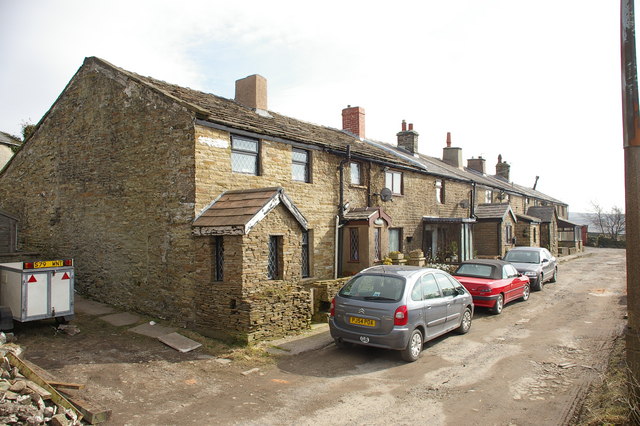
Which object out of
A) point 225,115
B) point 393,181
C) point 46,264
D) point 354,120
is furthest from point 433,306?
point 354,120

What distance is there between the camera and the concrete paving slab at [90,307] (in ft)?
38.5

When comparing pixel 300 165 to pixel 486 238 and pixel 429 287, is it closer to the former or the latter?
pixel 429 287

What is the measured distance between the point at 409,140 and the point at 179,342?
2017 cm

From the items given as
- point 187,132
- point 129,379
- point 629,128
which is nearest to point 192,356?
point 129,379

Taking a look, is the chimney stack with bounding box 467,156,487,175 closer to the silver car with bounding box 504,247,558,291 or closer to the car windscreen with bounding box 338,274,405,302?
the silver car with bounding box 504,247,558,291

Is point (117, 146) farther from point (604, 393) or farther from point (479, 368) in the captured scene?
point (604, 393)

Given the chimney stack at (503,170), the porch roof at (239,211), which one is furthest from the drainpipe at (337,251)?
the chimney stack at (503,170)

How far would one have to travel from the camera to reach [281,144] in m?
13.2

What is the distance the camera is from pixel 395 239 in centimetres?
1895

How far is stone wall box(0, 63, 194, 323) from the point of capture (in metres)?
10.8

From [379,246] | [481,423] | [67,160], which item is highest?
[67,160]

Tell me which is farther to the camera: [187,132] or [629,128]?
[187,132]

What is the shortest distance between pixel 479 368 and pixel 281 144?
843 centimetres

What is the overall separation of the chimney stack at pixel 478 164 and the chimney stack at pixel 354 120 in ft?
61.4
